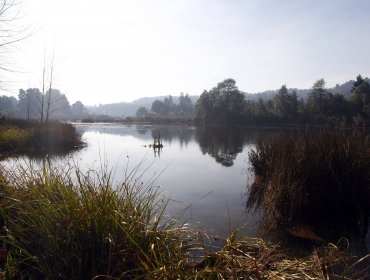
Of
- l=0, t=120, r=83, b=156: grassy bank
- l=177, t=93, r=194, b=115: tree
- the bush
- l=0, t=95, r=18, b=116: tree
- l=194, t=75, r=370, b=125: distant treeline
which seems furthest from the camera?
l=177, t=93, r=194, b=115: tree

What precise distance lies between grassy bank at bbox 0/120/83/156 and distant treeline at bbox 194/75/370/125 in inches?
810

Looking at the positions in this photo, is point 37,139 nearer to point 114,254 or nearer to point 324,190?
point 324,190

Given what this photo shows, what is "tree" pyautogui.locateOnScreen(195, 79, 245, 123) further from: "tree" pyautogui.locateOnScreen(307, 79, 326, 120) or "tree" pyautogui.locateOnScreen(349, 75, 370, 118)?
"tree" pyautogui.locateOnScreen(349, 75, 370, 118)

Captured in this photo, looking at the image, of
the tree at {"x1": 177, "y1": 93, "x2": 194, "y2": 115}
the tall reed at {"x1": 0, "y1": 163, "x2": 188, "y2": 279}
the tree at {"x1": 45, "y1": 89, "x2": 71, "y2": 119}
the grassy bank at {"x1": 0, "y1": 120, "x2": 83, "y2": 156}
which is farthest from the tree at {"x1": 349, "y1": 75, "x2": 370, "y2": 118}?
the tree at {"x1": 177, "y1": 93, "x2": 194, "y2": 115}

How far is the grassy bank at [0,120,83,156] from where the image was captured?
1695 cm

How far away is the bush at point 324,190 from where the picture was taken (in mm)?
6367

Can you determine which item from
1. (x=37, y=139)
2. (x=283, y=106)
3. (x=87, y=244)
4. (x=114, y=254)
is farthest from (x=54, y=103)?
(x=114, y=254)

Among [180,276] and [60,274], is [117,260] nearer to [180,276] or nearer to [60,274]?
[60,274]

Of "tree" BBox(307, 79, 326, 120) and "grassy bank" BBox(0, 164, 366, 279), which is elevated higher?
"tree" BBox(307, 79, 326, 120)

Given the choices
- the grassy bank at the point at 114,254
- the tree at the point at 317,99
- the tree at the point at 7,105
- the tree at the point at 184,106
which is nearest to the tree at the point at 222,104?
the tree at the point at 317,99

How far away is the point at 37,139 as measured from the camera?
19.6 metres

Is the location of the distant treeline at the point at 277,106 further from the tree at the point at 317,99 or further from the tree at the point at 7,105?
the tree at the point at 7,105

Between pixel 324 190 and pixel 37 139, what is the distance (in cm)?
1778

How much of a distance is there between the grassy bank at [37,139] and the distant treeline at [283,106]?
2057cm
